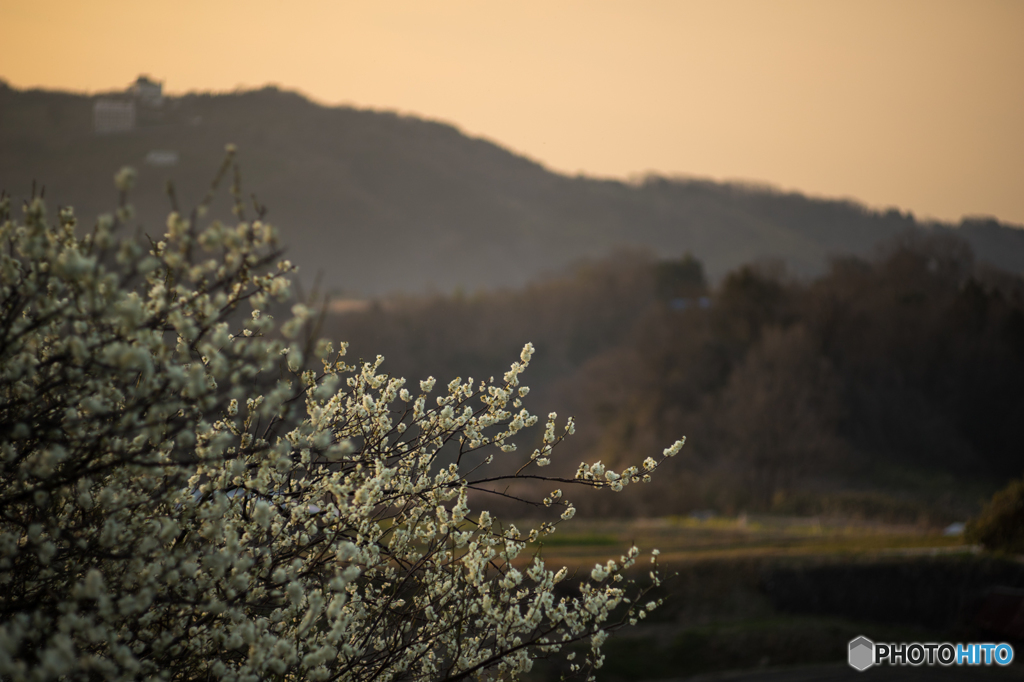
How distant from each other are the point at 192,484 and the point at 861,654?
52.6 ft

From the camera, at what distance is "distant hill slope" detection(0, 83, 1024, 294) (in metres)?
90.9

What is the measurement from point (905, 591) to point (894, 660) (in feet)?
14.0

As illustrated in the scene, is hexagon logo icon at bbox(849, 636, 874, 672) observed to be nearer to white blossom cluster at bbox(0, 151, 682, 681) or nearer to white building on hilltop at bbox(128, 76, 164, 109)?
white blossom cluster at bbox(0, 151, 682, 681)

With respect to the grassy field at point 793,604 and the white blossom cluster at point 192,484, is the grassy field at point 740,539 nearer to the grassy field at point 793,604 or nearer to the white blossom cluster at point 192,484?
the grassy field at point 793,604

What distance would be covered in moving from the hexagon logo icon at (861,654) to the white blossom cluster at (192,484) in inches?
526

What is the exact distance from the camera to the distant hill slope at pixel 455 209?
90.9 metres

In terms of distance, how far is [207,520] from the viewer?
3168mm

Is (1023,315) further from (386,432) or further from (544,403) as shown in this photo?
(386,432)

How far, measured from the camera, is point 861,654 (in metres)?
15.4

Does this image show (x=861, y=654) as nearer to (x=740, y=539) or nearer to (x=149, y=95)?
(x=740, y=539)

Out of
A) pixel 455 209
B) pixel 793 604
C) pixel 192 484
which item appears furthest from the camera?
pixel 455 209

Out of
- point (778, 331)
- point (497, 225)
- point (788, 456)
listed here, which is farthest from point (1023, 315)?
point (497, 225)

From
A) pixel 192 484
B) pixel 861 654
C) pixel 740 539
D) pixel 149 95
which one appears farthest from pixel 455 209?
pixel 192 484

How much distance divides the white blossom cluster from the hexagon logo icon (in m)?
13.4
